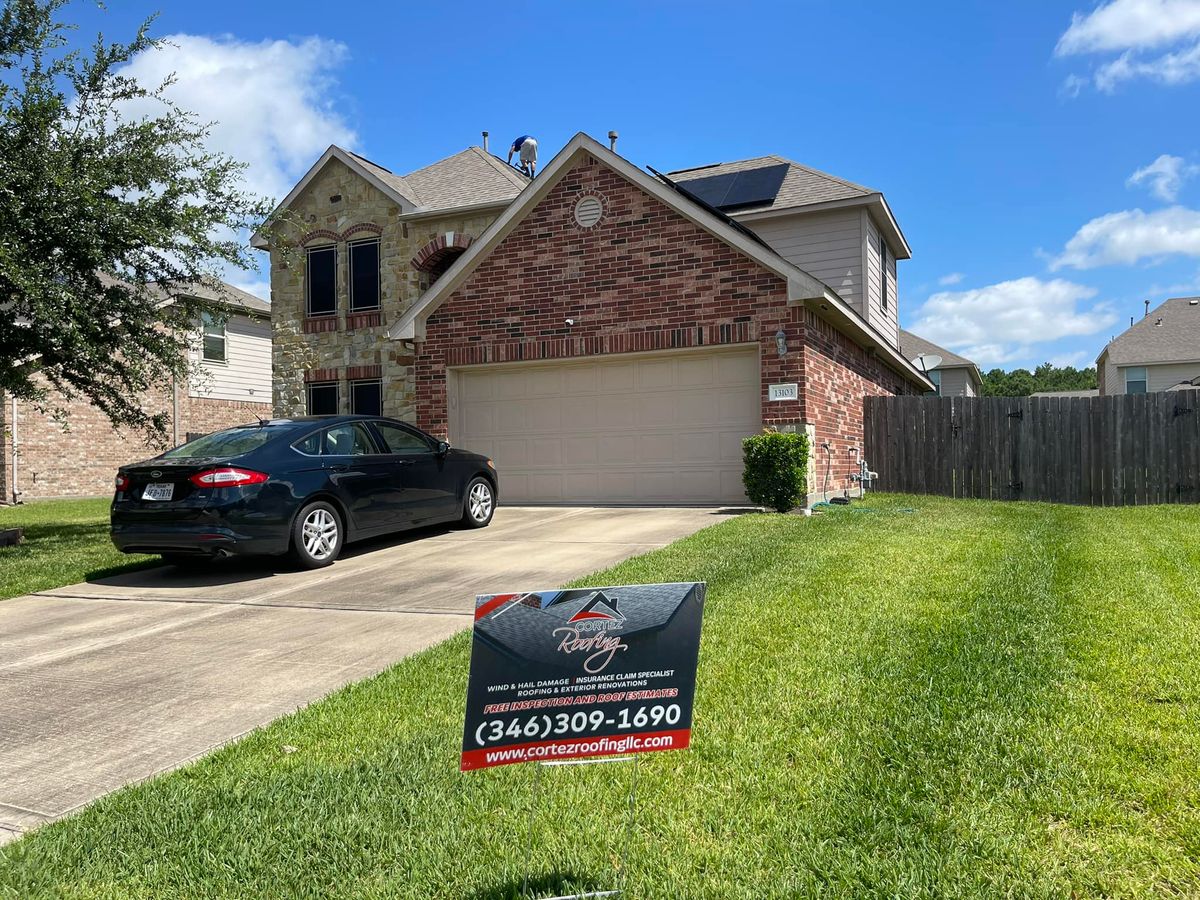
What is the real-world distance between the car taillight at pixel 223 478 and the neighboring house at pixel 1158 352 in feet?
106

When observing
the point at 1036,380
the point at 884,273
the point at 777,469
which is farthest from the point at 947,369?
the point at 1036,380

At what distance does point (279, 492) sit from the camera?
7652 millimetres

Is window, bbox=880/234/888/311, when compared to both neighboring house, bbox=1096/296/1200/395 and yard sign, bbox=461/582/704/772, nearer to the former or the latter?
yard sign, bbox=461/582/704/772

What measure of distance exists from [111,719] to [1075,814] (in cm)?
403

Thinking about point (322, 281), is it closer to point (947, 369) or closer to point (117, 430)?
point (117, 430)

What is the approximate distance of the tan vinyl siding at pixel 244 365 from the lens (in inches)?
974

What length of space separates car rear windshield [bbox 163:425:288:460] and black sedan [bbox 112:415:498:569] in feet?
0.04

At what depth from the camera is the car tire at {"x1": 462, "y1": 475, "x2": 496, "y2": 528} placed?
10.3 m

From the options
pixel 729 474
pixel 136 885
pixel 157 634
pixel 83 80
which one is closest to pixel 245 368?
pixel 83 80

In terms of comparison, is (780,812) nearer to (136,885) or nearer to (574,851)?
(574,851)

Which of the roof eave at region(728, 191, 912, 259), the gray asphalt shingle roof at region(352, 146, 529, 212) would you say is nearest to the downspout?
the gray asphalt shingle roof at region(352, 146, 529, 212)

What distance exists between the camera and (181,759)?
3.51 m

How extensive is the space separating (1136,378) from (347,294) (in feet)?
96.9

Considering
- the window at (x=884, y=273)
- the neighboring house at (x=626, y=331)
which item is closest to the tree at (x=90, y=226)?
the neighboring house at (x=626, y=331)
